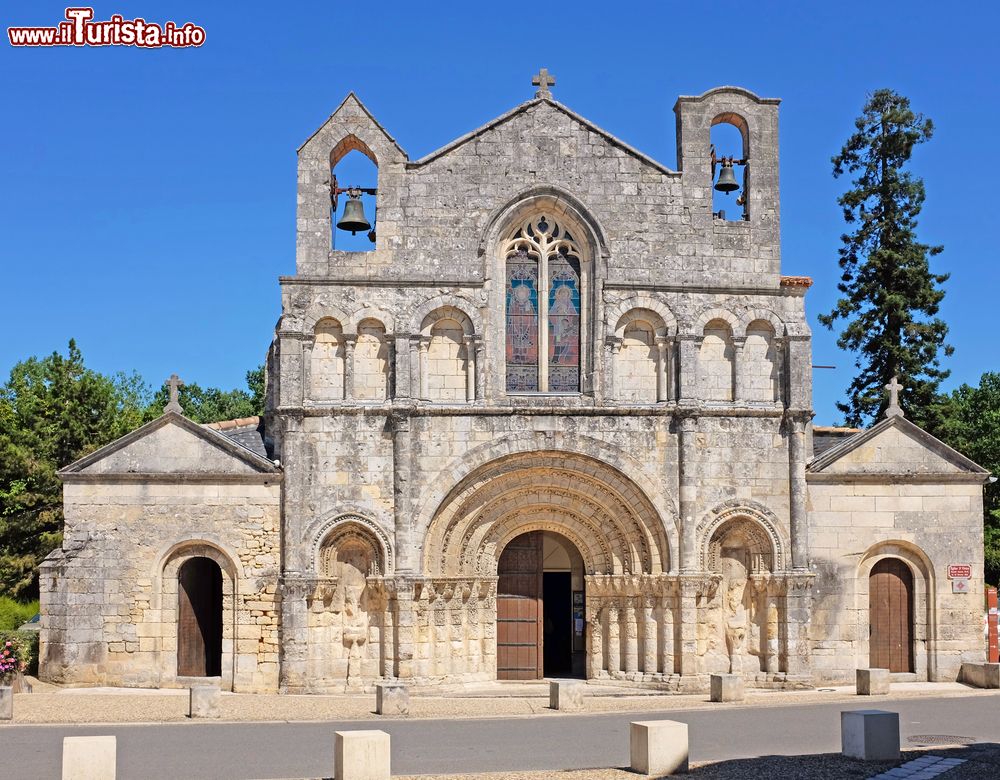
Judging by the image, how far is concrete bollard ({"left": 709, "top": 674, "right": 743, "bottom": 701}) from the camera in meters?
21.2

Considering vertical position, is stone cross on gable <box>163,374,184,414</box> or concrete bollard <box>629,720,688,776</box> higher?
stone cross on gable <box>163,374,184,414</box>

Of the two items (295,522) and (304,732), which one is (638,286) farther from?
(304,732)

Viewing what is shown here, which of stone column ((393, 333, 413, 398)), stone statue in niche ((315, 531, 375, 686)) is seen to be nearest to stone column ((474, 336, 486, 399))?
stone column ((393, 333, 413, 398))

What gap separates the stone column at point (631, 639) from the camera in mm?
23531

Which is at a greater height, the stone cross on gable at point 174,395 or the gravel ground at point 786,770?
the stone cross on gable at point 174,395

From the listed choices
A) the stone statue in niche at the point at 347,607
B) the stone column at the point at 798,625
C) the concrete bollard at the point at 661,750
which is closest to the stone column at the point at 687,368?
the stone column at the point at 798,625

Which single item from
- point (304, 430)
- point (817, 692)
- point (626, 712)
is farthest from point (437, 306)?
point (817, 692)

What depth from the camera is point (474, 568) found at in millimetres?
23688

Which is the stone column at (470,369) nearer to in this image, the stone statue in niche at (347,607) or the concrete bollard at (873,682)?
the stone statue in niche at (347,607)

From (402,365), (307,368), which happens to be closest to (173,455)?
(307,368)

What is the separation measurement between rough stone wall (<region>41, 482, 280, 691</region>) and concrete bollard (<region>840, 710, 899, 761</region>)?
38.4 feet

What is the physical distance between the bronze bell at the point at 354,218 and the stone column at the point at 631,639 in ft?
27.6

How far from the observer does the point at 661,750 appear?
13.4 m

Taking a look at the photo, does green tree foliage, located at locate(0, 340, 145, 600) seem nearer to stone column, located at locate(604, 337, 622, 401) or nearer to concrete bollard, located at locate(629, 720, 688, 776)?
stone column, located at locate(604, 337, 622, 401)
